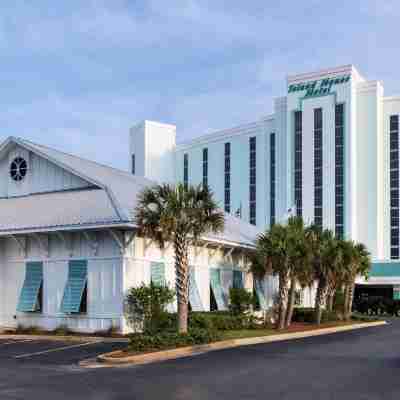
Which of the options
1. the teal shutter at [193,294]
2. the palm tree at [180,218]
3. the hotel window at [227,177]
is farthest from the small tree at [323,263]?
the hotel window at [227,177]

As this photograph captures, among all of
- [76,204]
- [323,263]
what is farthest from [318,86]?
[76,204]

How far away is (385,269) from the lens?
78.3 meters

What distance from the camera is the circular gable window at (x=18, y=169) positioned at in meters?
33.8

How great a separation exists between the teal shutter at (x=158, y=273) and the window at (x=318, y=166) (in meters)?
61.6

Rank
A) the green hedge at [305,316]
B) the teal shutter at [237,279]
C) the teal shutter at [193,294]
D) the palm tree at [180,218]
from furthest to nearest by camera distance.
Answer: the green hedge at [305,316] < the teal shutter at [237,279] < the teal shutter at [193,294] < the palm tree at [180,218]

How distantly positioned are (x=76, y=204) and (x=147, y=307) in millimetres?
5565

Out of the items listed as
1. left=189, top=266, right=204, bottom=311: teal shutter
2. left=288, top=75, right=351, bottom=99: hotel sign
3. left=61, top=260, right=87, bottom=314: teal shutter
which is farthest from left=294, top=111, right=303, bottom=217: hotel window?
left=61, top=260, right=87, bottom=314: teal shutter

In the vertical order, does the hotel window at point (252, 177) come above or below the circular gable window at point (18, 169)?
above

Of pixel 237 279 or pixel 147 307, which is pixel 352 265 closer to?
pixel 237 279

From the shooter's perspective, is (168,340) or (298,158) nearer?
(168,340)

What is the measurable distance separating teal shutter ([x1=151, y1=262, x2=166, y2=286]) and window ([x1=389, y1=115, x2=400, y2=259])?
62566mm

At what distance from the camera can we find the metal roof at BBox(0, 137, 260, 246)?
28.8m

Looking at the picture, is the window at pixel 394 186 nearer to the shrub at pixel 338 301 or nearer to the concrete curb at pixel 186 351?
the shrub at pixel 338 301

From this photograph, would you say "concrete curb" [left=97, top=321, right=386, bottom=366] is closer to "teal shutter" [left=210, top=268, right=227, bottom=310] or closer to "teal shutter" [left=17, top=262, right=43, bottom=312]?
"teal shutter" [left=210, top=268, right=227, bottom=310]
